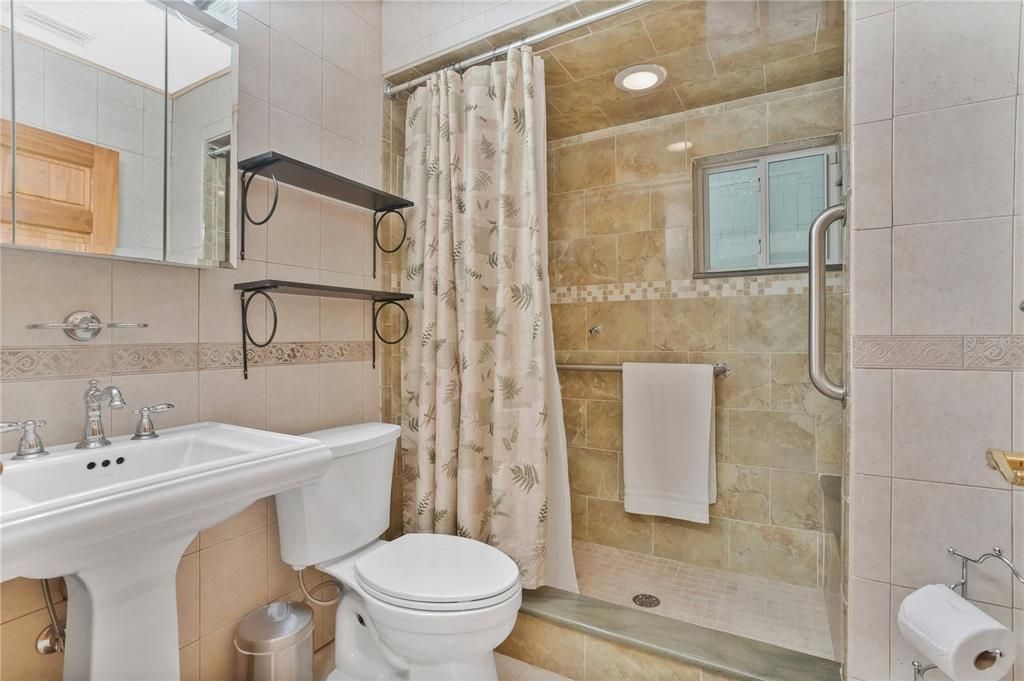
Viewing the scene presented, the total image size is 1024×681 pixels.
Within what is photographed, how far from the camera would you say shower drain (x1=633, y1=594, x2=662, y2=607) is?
A: 1805 millimetres

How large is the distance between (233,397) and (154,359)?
238 mm

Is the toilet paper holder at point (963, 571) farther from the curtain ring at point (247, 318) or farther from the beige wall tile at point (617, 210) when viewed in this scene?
the curtain ring at point (247, 318)

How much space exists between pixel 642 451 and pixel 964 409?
1249 mm

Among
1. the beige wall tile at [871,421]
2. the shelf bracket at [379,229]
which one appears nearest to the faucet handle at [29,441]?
the shelf bracket at [379,229]

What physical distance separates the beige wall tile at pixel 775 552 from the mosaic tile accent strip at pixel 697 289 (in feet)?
3.15

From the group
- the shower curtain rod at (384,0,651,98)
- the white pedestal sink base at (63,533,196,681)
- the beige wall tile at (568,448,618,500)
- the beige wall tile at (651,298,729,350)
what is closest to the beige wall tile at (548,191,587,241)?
the beige wall tile at (651,298,729,350)

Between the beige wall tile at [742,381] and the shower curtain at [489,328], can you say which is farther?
the beige wall tile at [742,381]

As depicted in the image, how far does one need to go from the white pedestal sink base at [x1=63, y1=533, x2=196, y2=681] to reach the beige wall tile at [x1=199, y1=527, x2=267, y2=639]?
35 cm

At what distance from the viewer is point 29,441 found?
1006mm

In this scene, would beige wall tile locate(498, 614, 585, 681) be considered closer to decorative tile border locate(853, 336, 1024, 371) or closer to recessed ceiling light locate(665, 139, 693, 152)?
decorative tile border locate(853, 336, 1024, 371)

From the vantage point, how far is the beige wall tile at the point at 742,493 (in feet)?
6.57

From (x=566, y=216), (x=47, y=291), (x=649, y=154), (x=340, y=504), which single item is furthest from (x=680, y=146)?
(x=47, y=291)

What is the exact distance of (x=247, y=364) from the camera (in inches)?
57.7

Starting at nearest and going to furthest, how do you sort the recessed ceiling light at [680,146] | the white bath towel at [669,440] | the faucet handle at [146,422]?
the faucet handle at [146,422] → the white bath towel at [669,440] → the recessed ceiling light at [680,146]
